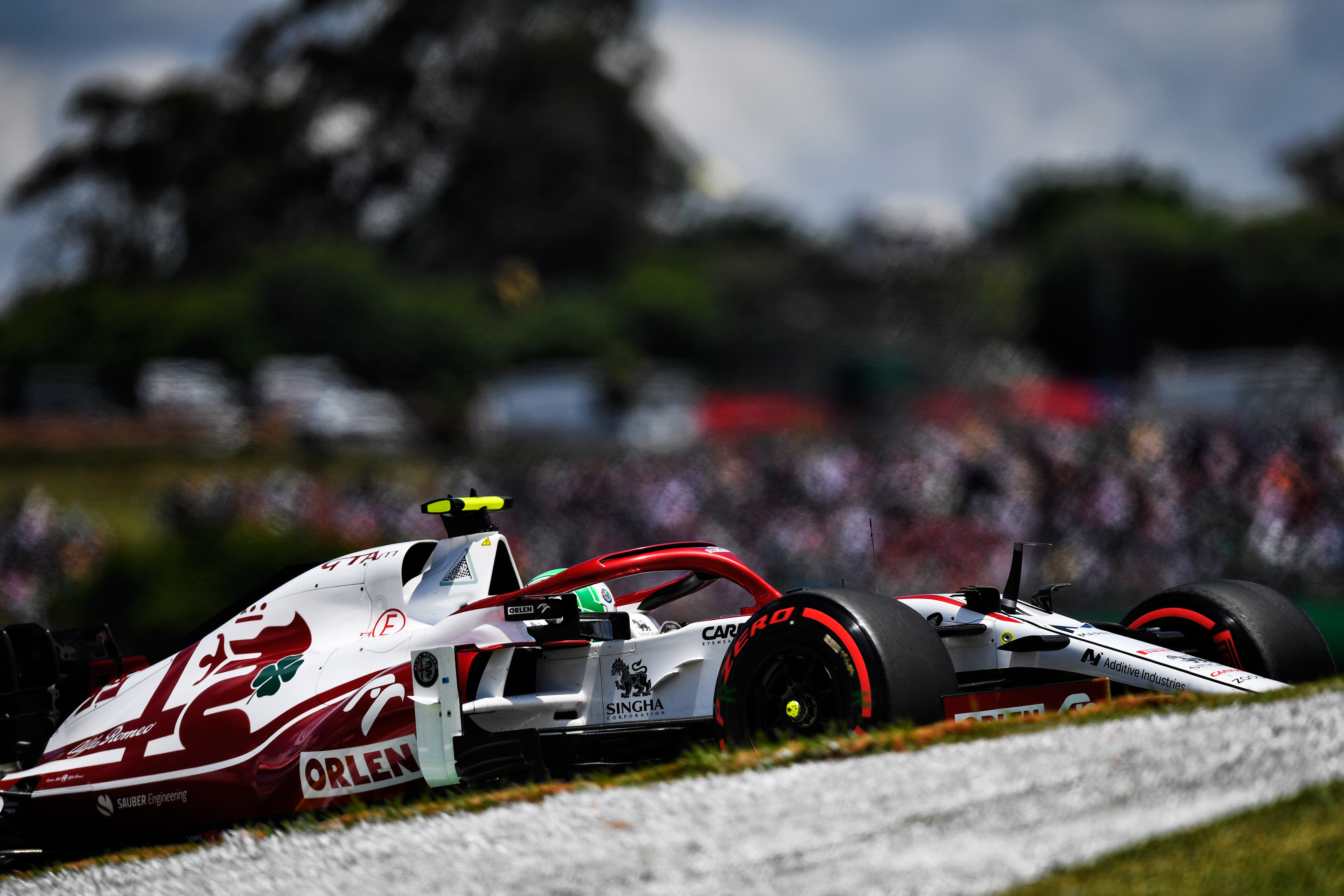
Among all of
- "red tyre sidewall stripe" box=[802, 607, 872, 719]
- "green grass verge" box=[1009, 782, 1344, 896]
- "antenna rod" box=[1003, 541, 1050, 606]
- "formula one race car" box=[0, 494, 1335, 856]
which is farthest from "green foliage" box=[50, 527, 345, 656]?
"green grass verge" box=[1009, 782, 1344, 896]

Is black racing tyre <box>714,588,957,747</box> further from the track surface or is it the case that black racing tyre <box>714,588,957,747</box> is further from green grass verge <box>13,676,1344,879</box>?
the track surface

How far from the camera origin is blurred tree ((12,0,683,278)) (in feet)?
198

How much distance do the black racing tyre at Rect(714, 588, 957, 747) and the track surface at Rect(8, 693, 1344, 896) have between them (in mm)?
338

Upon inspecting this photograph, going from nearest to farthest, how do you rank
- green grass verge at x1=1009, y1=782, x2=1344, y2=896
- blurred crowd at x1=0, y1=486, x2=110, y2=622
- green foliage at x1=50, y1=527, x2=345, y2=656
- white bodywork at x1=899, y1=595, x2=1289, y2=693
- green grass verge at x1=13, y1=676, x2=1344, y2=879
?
1. green grass verge at x1=1009, y1=782, x2=1344, y2=896
2. green grass verge at x1=13, y1=676, x2=1344, y2=879
3. white bodywork at x1=899, y1=595, x2=1289, y2=693
4. green foliage at x1=50, y1=527, x2=345, y2=656
5. blurred crowd at x1=0, y1=486, x2=110, y2=622

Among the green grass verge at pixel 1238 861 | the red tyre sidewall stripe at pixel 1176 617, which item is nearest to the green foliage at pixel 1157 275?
the red tyre sidewall stripe at pixel 1176 617

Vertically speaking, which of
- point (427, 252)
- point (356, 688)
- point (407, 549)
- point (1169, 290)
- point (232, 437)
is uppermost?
point (427, 252)

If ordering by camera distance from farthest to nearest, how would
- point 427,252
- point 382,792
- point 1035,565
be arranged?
point 427,252 → point 1035,565 → point 382,792

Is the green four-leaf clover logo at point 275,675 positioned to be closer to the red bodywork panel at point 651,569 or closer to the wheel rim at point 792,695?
the red bodywork panel at point 651,569

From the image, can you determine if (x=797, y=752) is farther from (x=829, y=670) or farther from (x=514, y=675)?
(x=514, y=675)

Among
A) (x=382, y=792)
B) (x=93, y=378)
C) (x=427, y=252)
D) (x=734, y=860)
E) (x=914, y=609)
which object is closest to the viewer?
(x=734, y=860)

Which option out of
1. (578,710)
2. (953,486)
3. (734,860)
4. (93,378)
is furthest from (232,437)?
(734,860)

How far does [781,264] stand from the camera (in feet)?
121

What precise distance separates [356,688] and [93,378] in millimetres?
31887

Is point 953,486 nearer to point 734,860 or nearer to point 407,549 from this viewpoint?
point 407,549
